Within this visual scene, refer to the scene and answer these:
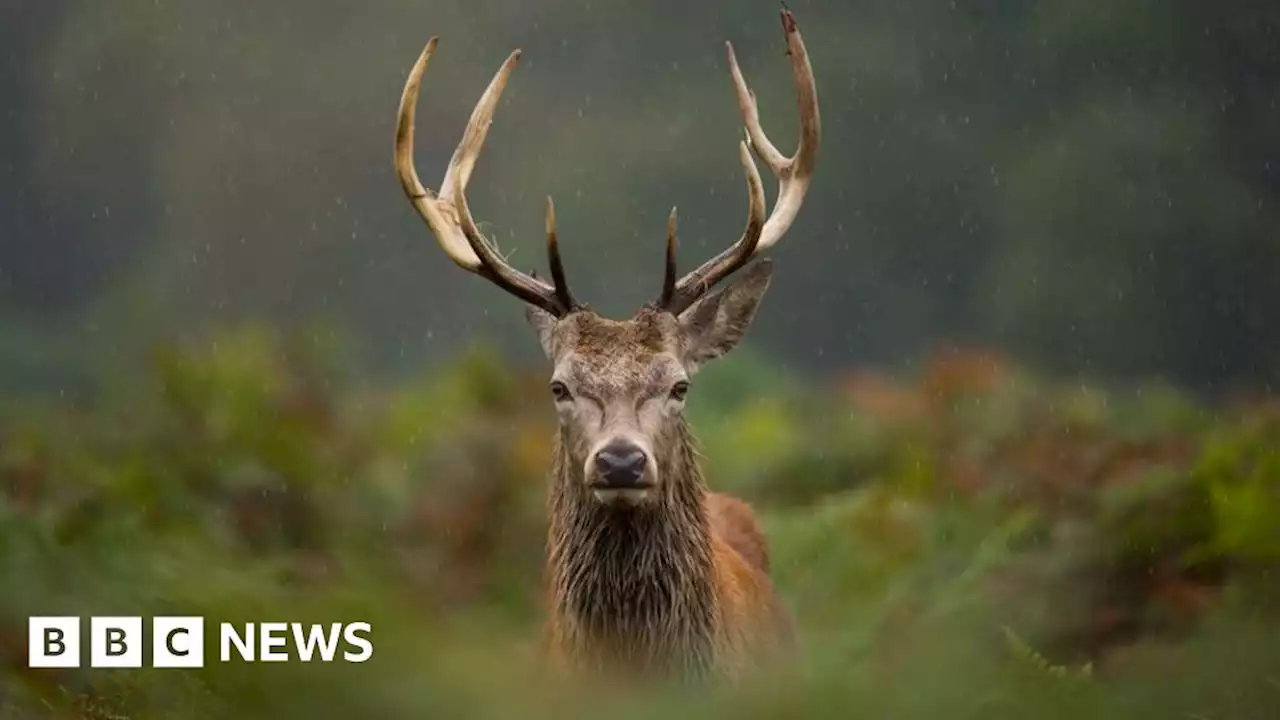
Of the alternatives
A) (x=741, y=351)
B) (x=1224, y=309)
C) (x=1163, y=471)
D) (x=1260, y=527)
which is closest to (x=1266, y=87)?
(x=1224, y=309)

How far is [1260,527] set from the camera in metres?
5.76

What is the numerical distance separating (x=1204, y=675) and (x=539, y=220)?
20.7 meters

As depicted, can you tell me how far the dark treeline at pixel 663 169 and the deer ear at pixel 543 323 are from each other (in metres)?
10.5

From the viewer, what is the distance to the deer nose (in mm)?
5469

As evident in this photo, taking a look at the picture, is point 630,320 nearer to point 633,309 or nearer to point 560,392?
point 560,392

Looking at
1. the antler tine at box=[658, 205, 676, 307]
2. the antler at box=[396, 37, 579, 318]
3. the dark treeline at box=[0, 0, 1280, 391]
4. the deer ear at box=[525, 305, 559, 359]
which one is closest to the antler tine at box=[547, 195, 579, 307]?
the antler at box=[396, 37, 579, 318]

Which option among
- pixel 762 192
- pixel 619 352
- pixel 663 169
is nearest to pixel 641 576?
pixel 619 352

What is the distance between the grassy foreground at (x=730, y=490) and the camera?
1.51m

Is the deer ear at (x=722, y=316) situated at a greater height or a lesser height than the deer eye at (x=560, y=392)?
greater

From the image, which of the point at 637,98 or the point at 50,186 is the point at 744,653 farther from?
the point at 50,186

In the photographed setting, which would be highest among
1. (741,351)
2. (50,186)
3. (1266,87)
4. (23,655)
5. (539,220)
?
(50,186)

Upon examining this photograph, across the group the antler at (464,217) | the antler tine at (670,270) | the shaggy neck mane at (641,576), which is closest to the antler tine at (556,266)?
the antler at (464,217)

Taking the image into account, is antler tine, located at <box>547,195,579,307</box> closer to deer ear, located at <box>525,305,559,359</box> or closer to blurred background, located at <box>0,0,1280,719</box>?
deer ear, located at <box>525,305,559,359</box>

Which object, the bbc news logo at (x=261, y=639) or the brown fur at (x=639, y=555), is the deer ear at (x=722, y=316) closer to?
the brown fur at (x=639, y=555)
